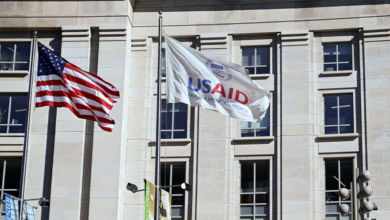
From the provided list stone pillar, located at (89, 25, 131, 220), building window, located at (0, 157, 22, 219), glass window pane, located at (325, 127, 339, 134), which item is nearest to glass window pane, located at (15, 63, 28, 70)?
stone pillar, located at (89, 25, 131, 220)

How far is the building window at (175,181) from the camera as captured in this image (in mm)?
32156

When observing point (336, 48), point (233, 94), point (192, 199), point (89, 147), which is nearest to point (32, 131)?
point (89, 147)

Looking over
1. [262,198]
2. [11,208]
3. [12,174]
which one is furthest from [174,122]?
[11,208]

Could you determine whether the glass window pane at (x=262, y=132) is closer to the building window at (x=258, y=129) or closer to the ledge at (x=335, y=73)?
the building window at (x=258, y=129)

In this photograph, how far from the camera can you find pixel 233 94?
24.6 m

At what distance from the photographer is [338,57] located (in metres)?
33.8

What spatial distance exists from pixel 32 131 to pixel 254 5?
523 inches

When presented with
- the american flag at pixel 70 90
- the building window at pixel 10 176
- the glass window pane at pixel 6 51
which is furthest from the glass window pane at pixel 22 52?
the american flag at pixel 70 90

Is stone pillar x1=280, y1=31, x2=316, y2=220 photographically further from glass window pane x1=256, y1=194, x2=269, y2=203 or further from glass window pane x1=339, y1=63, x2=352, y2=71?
glass window pane x1=339, y1=63, x2=352, y2=71

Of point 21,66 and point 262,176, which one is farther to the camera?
point 21,66

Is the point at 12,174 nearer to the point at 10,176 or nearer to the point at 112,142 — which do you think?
the point at 10,176

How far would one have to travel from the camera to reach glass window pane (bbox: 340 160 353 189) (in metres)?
31.8

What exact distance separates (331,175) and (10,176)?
52.1 ft

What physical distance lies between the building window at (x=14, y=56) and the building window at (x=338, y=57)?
617 inches
